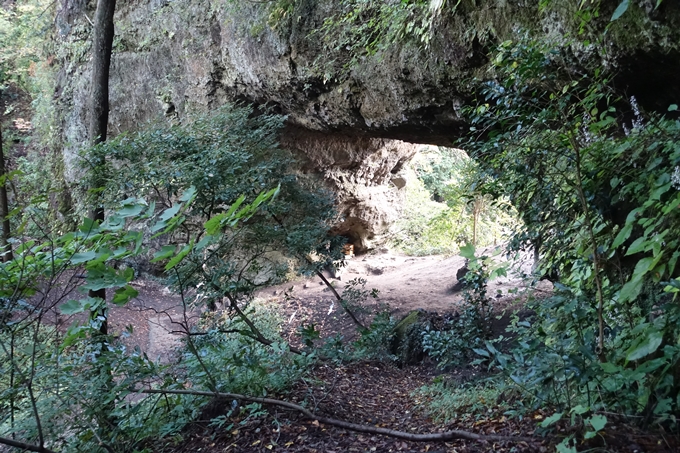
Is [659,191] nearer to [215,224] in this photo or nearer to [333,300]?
[215,224]

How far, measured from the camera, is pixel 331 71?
705 centimetres

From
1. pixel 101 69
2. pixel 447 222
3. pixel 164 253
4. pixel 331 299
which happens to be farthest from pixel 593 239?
pixel 447 222

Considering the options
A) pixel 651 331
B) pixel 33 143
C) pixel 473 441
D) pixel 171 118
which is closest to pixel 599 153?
pixel 651 331

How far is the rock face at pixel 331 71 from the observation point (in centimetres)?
385

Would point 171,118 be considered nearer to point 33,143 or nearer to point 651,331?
point 33,143

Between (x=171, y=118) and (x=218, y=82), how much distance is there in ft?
5.33

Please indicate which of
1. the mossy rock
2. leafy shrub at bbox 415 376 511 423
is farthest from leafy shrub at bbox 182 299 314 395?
the mossy rock

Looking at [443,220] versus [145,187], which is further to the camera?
[443,220]

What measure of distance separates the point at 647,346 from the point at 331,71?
6129 mm

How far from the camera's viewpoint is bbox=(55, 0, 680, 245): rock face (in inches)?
151

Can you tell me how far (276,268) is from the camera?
640 centimetres

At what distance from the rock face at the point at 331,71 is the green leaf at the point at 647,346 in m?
2.25

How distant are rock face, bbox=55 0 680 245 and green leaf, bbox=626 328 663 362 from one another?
2248mm

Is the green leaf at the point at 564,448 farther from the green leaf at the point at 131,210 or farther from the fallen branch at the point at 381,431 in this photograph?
the green leaf at the point at 131,210
